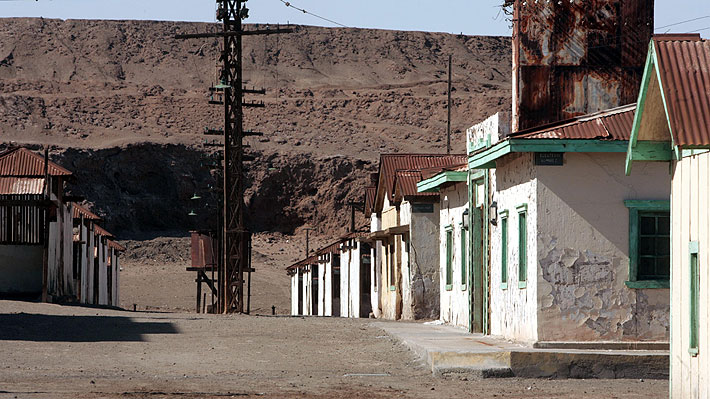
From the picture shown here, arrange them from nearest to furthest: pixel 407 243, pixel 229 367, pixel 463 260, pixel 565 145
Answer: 1. pixel 229 367
2. pixel 565 145
3. pixel 463 260
4. pixel 407 243

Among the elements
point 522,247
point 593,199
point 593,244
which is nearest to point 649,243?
point 593,244

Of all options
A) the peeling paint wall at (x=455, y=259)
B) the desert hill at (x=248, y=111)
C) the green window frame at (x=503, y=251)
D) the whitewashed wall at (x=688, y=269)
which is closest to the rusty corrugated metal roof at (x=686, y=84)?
the whitewashed wall at (x=688, y=269)

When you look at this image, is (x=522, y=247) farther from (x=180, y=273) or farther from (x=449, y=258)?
(x=180, y=273)

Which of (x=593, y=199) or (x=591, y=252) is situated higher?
(x=593, y=199)

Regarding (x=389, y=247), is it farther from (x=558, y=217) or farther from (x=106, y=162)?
(x=106, y=162)

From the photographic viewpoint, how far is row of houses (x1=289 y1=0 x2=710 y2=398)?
10156 mm

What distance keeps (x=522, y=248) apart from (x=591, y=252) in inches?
53.9

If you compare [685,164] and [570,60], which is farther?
[570,60]

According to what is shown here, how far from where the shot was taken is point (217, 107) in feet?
340

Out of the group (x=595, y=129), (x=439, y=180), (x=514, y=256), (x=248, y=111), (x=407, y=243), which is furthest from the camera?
(x=248, y=111)

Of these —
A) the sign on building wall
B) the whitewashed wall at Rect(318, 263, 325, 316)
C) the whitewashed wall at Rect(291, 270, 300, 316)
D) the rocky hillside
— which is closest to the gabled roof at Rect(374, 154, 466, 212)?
the sign on building wall

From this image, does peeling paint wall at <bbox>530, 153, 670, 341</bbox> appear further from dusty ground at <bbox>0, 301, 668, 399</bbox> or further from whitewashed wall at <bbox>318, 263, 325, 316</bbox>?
whitewashed wall at <bbox>318, 263, 325, 316</bbox>

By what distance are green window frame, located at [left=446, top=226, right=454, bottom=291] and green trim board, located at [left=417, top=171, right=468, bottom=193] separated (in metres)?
1.04

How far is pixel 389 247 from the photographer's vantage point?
3309 centimetres
